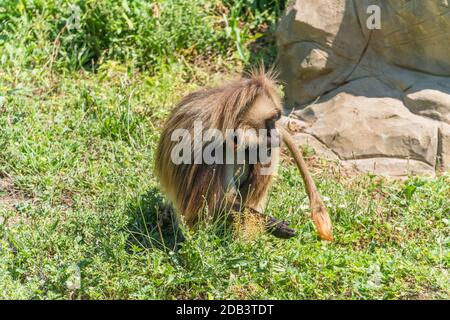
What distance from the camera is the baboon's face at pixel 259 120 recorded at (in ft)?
19.2

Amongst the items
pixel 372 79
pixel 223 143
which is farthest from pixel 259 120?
pixel 372 79

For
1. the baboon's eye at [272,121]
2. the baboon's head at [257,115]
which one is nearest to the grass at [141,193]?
the baboon's head at [257,115]

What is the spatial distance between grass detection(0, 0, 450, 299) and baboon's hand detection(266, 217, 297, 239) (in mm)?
91

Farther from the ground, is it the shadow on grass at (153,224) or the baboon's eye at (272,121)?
the baboon's eye at (272,121)

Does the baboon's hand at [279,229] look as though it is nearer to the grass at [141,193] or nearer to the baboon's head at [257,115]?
→ the grass at [141,193]

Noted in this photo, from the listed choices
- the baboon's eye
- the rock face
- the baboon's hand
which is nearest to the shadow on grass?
the baboon's hand

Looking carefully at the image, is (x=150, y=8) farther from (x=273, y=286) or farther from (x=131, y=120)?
(x=273, y=286)

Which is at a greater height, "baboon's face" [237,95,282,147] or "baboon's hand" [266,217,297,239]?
"baboon's face" [237,95,282,147]

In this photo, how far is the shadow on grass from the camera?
6062mm

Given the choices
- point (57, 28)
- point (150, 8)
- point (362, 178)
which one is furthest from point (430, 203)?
point (57, 28)

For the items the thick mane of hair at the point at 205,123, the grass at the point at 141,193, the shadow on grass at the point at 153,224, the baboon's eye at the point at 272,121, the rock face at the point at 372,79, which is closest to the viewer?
the grass at the point at 141,193

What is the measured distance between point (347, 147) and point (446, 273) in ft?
7.51

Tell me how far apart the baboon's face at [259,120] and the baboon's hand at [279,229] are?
584 millimetres

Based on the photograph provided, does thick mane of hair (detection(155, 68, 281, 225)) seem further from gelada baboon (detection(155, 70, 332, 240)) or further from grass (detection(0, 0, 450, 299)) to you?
grass (detection(0, 0, 450, 299))
